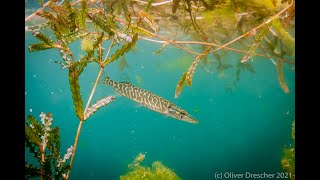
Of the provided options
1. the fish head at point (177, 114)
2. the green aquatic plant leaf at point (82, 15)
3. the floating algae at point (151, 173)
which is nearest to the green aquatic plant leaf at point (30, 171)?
the green aquatic plant leaf at point (82, 15)

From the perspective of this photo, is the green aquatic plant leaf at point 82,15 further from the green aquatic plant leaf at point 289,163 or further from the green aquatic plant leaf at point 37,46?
the green aquatic plant leaf at point 289,163

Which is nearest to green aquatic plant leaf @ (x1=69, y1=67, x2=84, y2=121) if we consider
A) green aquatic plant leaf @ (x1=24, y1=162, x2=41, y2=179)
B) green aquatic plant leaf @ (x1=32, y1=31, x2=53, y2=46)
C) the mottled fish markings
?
green aquatic plant leaf @ (x1=32, y1=31, x2=53, y2=46)

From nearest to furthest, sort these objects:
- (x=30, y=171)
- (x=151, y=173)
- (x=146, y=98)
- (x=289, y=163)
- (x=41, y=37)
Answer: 1. (x=30, y=171)
2. (x=41, y=37)
3. (x=289, y=163)
4. (x=146, y=98)
5. (x=151, y=173)

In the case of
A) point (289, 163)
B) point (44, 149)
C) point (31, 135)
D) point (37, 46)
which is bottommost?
point (289, 163)

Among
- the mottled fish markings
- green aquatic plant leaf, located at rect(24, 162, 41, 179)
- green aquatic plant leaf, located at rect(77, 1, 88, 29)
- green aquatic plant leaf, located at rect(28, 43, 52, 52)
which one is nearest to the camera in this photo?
green aquatic plant leaf, located at rect(24, 162, 41, 179)

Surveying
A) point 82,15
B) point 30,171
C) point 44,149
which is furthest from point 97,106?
point 82,15

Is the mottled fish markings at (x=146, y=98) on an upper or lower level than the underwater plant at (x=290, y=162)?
upper

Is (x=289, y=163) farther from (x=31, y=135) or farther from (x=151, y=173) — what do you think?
(x=31, y=135)

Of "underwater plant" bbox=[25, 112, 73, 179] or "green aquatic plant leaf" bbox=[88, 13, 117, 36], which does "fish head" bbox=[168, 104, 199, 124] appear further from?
"underwater plant" bbox=[25, 112, 73, 179]

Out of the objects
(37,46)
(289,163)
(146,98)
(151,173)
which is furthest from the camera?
→ (151,173)

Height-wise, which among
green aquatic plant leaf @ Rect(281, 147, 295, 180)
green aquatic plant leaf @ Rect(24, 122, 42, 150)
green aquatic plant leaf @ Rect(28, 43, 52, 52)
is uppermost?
green aquatic plant leaf @ Rect(28, 43, 52, 52)

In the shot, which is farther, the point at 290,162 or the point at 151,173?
the point at 151,173
